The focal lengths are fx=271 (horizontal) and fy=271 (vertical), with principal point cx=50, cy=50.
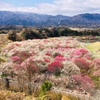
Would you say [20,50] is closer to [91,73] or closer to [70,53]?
[70,53]

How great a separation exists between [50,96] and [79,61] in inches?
965

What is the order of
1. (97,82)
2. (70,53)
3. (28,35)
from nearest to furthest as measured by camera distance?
(97,82) → (70,53) → (28,35)

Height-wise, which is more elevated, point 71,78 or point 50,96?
point 50,96

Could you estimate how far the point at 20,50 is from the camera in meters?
54.5

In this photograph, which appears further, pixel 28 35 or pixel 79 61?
pixel 28 35

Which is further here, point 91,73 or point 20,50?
point 20,50

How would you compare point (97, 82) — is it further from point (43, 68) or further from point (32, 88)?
point (32, 88)

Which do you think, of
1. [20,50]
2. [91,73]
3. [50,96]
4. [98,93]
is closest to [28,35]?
[20,50]

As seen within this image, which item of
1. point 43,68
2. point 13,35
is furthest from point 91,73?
point 13,35

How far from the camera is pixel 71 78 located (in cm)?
3294

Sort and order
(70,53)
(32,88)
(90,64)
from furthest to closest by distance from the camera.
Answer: (70,53), (90,64), (32,88)

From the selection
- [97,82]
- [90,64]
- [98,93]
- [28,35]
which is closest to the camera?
[98,93]

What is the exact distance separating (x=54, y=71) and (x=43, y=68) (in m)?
2.44

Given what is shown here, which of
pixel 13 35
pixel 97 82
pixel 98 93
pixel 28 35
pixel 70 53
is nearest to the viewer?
pixel 98 93
